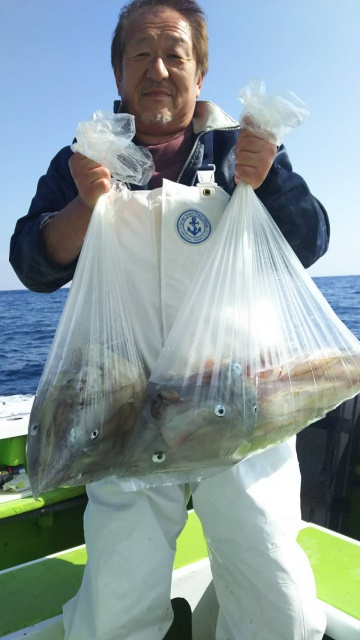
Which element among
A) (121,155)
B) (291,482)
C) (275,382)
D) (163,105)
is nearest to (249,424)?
(275,382)

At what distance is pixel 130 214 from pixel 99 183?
0.52 ft

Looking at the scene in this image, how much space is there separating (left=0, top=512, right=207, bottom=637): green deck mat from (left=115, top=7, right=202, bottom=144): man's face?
1.73m

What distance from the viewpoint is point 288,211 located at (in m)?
1.80

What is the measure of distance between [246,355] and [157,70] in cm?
104

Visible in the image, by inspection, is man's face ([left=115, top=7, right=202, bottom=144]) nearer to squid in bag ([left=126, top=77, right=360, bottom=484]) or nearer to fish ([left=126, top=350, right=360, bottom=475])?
squid in bag ([left=126, top=77, right=360, bottom=484])

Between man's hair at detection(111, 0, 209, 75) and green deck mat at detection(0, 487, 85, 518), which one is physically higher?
man's hair at detection(111, 0, 209, 75)

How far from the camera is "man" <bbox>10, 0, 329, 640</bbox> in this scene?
165 cm

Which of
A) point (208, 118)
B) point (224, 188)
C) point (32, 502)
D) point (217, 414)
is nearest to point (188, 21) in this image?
point (208, 118)

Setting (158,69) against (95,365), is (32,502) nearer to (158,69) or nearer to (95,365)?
(95,365)

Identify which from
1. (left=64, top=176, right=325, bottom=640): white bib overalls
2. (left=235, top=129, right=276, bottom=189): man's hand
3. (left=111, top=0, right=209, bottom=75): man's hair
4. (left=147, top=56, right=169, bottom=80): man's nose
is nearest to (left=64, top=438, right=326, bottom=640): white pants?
(left=64, top=176, right=325, bottom=640): white bib overalls

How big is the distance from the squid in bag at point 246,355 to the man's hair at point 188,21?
55 centimetres

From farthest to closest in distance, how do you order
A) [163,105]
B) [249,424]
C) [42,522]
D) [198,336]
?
[42,522]
[163,105]
[198,336]
[249,424]

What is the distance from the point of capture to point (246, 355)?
1386 mm

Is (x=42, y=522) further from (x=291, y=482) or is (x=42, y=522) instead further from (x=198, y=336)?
(x=198, y=336)
